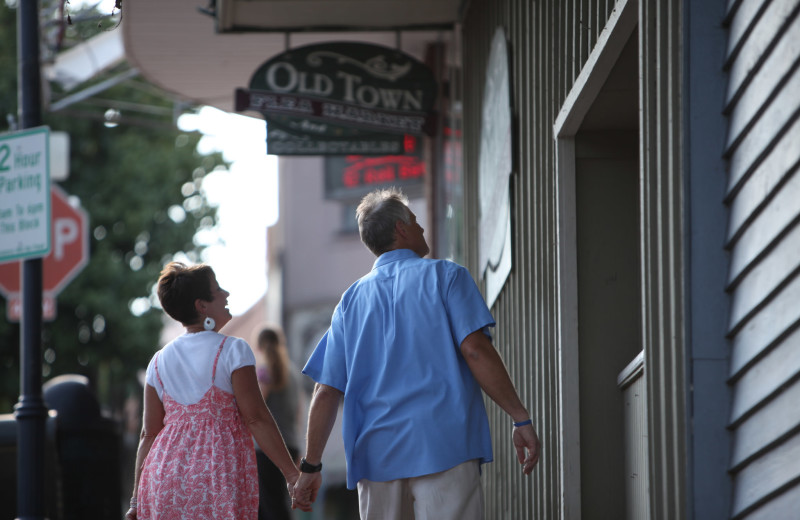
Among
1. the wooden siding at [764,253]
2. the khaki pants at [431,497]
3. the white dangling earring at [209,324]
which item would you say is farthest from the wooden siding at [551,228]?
the white dangling earring at [209,324]

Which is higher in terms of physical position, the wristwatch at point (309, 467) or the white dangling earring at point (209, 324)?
the white dangling earring at point (209, 324)

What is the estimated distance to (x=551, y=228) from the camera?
17.3 feet

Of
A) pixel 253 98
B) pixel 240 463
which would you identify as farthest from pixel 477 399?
pixel 253 98

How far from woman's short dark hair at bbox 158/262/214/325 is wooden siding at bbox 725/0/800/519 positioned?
2.36 m

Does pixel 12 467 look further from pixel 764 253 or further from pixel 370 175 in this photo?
pixel 370 175

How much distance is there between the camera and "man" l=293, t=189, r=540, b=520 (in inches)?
153

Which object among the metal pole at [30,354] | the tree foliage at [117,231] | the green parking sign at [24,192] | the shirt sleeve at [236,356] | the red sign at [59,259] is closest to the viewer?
the shirt sleeve at [236,356]

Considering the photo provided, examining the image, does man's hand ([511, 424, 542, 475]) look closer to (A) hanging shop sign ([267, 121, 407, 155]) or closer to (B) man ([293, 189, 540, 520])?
(B) man ([293, 189, 540, 520])

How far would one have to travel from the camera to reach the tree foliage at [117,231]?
21094 millimetres

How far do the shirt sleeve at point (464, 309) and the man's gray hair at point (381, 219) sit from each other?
336 mm

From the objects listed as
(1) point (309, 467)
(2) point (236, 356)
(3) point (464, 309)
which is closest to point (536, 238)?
(3) point (464, 309)

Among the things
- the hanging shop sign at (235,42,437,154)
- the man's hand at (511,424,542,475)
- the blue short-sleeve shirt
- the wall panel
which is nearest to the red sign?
the hanging shop sign at (235,42,437,154)

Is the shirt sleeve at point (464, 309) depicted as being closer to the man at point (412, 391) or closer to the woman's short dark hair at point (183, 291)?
the man at point (412, 391)

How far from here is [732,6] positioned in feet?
9.79
